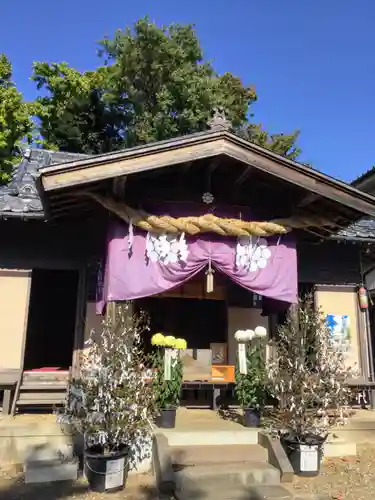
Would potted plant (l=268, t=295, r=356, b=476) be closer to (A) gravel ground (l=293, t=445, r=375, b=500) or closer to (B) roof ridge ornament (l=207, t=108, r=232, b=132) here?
(A) gravel ground (l=293, t=445, r=375, b=500)

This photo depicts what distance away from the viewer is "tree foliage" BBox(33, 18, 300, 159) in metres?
26.5

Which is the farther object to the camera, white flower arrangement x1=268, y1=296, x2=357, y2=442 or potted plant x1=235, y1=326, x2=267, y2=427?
potted plant x1=235, y1=326, x2=267, y2=427

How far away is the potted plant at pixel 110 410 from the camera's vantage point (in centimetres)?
562

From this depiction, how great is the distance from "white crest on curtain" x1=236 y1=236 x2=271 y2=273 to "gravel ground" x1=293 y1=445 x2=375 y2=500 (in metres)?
3.30

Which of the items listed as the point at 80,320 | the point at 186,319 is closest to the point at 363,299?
the point at 186,319

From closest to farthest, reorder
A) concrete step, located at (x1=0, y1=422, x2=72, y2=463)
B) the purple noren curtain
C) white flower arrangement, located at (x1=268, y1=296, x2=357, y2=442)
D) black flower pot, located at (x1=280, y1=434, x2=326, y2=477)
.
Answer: black flower pot, located at (x1=280, y1=434, x2=326, y2=477) < white flower arrangement, located at (x1=268, y1=296, x2=357, y2=442) < concrete step, located at (x1=0, y1=422, x2=72, y2=463) < the purple noren curtain

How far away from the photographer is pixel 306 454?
619cm

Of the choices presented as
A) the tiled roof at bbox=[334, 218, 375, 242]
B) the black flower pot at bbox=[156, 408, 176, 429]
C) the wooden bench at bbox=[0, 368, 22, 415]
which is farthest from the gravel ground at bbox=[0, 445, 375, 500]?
the tiled roof at bbox=[334, 218, 375, 242]

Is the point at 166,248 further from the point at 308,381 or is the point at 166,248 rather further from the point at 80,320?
the point at 308,381

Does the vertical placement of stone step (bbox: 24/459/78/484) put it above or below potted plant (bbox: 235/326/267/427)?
below

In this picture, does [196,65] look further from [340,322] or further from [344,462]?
[344,462]

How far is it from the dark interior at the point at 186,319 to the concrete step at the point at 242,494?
578 cm

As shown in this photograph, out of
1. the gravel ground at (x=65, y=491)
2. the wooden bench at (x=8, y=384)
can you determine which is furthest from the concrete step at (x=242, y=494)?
the wooden bench at (x=8, y=384)

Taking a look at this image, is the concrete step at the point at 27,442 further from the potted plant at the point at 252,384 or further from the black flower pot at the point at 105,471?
the potted plant at the point at 252,384
